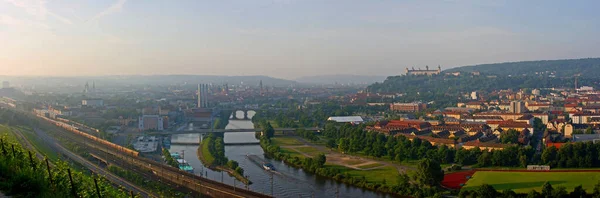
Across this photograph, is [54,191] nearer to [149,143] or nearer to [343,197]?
[343,197]

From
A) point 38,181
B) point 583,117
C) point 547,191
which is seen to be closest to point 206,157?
point 547,191

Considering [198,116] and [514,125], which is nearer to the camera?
[514,125]

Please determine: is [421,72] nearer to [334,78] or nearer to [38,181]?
[38,181]

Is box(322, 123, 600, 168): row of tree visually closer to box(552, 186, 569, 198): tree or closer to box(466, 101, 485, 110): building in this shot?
box(552, 186, 569, 198): tree

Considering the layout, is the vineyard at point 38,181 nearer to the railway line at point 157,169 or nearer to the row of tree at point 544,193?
the railway line at point 157,169

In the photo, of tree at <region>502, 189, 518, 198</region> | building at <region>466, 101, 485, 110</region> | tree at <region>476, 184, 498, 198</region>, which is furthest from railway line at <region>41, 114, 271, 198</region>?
building at <region>466, 101, 485, 110</region>

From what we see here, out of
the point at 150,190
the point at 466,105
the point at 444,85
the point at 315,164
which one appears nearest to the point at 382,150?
the point at 315,164
